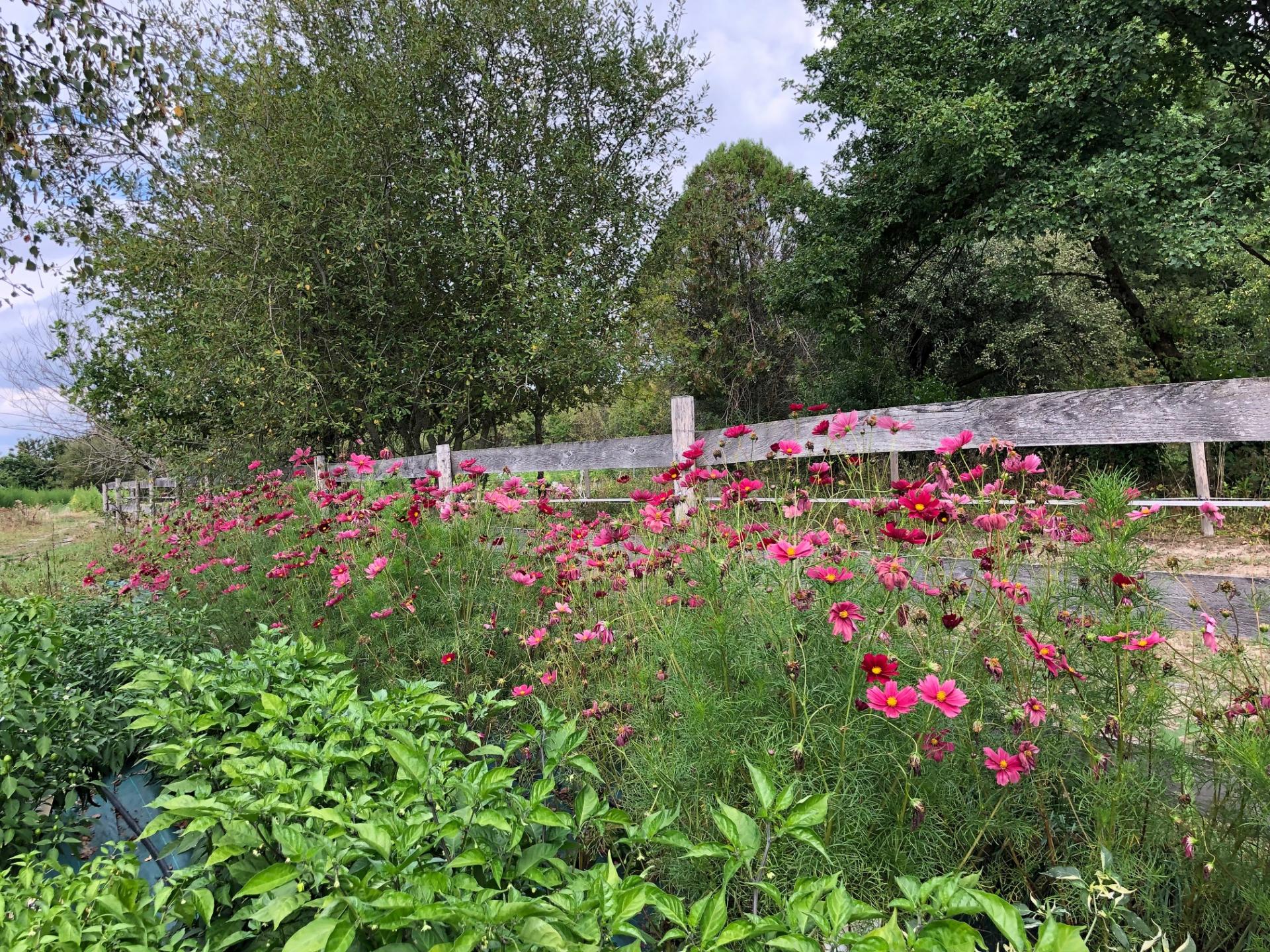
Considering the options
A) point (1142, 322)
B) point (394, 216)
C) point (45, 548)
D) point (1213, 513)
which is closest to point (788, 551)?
point (1213, 513)

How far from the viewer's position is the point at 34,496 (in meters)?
23.2

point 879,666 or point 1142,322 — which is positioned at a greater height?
point 1142,322

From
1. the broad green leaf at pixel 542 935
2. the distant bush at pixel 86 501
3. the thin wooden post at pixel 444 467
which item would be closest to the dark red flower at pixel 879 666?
the broad green leaf at pixel 542 935

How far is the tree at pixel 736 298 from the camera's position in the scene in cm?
1441

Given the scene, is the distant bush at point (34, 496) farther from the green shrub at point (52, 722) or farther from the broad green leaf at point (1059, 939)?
the broad green leaf at point (1059, 939)

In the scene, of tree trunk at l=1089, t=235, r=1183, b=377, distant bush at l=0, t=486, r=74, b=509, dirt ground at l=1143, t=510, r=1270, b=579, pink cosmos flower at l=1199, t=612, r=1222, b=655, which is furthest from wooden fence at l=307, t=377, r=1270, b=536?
distant bush at l=0, t=486, r=74, b=509

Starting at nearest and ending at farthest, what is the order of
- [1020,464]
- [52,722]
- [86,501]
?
[1020,464]
[52,722]
[86,501]

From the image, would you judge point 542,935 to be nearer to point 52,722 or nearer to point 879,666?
point 879,666

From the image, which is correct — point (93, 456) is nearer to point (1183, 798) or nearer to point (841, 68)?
point (841, 68)

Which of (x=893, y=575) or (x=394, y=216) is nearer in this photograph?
(x=893, y=575)

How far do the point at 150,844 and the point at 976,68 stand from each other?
10692mm

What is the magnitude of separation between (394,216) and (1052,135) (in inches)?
313

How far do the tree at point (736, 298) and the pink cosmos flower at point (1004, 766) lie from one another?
1314cm

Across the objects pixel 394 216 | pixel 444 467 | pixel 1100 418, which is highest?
pixel 394 216
